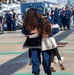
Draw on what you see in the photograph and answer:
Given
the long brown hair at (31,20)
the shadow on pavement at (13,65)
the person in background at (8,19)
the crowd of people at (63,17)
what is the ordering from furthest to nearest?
the crowd of people at (63,17) → the person in background at (8,19) → the shadow on pavement at (13,65) → the long brown hair at (31,20)

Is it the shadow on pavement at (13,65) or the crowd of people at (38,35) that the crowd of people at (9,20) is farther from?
the crowd of people at (38,35)

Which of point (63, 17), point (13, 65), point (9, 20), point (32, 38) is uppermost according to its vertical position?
point (32, 38)

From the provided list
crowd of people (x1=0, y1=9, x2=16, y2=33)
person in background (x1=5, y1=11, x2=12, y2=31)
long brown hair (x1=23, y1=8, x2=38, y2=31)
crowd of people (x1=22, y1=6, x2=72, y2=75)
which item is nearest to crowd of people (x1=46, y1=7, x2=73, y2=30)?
crowd of people (x1=0, y1=9, x2=16, y2=33)

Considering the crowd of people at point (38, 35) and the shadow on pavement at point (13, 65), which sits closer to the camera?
the crowd of people at point (38, 35)

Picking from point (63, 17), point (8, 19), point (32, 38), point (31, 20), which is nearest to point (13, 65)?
point (32, 38)

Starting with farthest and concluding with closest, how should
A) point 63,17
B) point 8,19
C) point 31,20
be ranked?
point 63,17
point 8,19
point 31,20

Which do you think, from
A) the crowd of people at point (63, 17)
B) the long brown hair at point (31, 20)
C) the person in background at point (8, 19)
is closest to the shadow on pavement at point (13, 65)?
the long brown hair at point (31, 20)

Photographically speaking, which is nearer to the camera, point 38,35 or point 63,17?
point 38,35

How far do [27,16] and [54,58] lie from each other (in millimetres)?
1387

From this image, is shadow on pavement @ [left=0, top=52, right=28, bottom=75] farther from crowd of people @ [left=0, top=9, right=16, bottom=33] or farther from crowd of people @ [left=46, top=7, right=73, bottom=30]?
crowd of people @ [left=46, top=7, right=73, bottom=30]

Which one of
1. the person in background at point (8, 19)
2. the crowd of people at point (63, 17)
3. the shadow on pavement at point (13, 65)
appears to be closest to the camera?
the shadow on pavement at point (13, 65)

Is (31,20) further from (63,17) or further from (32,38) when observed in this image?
(63,17)

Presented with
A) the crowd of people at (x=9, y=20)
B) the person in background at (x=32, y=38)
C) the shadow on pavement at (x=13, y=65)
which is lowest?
the crowd of people at (x=9, y=20)

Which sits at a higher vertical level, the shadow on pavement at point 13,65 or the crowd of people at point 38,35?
the crowd of people at point 38,35
